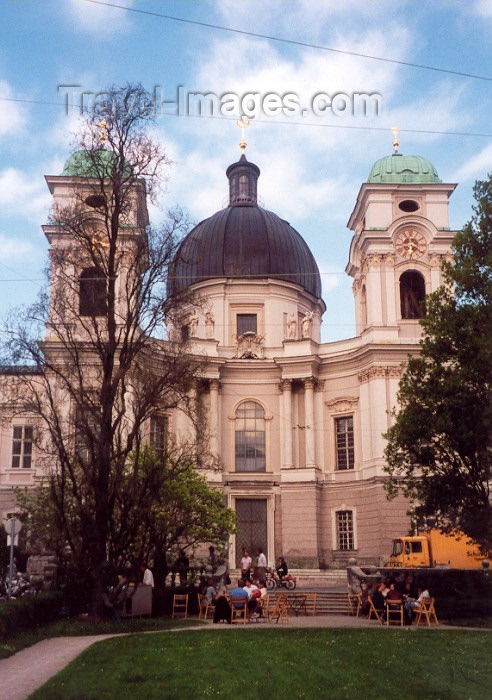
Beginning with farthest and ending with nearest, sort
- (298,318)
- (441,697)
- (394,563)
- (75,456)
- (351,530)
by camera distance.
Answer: (298,318) → (351,530) → (394,563) → (75,456) → (441,697)

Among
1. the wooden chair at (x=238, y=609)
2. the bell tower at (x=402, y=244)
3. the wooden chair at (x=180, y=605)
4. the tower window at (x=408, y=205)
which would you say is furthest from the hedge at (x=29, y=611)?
the tower window at (x=408, y=205)

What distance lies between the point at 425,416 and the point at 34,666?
14.3 metres

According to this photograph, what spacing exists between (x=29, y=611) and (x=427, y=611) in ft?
35.0

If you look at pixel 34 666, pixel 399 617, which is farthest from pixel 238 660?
pixel 399 617

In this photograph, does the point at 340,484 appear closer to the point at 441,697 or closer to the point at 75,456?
the point at 75,456

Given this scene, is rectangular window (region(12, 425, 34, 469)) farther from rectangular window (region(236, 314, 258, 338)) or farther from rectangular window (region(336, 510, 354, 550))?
rectangular window (region(336, 510, 354, 550))

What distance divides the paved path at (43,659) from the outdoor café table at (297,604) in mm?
3658

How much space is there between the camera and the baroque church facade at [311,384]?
43438 mm

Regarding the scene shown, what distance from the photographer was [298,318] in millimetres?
50500

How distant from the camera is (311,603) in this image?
28359 mm

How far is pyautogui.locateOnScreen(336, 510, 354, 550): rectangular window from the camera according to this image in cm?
4384

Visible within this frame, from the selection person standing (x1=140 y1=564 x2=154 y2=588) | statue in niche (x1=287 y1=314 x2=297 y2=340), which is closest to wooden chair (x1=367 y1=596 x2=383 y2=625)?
person standing (x1=140 y1=564 x2=154 y2=588)

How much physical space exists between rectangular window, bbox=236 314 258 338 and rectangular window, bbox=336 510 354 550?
12.3 metres

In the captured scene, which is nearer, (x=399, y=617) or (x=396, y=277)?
(x=399, y=617)
